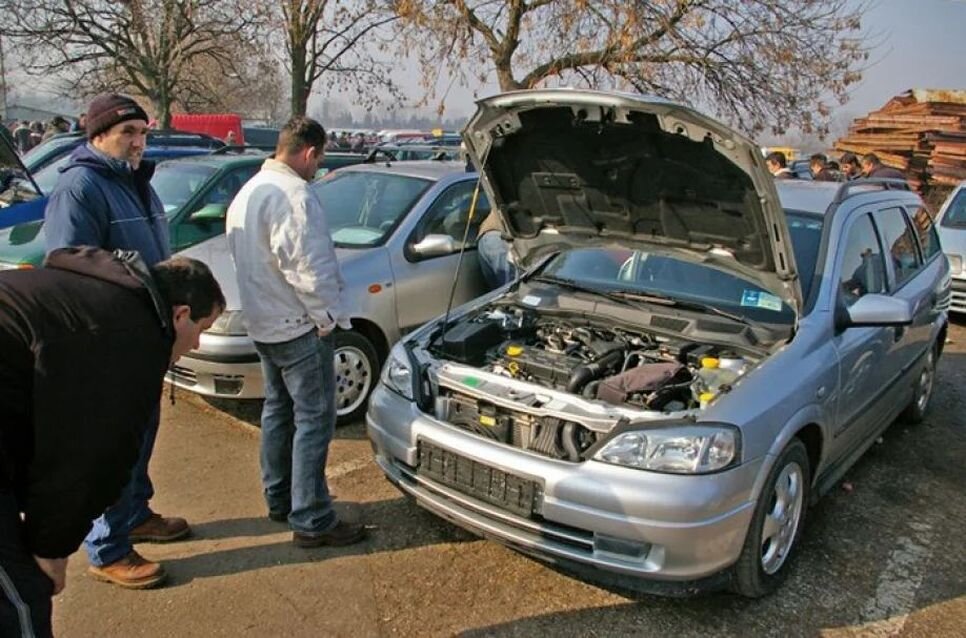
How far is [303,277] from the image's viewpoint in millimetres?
3074

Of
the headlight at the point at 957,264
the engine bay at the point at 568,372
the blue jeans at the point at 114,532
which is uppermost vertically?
the engine bay at the point at 568,372

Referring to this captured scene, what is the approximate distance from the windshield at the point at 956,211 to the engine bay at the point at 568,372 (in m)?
7.75

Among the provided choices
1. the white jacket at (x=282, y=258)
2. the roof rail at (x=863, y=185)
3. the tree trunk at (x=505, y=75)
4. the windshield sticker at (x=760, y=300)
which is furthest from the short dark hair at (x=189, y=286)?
the tree trunk at (x=505, y=75)

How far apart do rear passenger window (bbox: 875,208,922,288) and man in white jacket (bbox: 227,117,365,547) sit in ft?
10.6

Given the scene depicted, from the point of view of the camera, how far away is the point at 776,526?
311 cm

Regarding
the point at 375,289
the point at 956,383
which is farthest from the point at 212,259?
the point at 956,383

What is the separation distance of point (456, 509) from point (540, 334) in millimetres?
1152

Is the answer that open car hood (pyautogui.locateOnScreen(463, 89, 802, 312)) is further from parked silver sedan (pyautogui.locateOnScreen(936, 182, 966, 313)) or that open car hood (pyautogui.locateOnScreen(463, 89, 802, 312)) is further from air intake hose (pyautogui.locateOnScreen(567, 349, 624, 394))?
parked silver sedan (pyautogui.locateOnScreen(936, 182, 966, 313))

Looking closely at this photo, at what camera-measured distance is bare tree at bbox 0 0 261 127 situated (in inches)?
712

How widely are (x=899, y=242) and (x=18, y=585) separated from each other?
4.82 metres

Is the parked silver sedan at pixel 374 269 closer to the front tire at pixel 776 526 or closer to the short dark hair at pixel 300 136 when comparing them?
the short dark hair at pixel 300 136

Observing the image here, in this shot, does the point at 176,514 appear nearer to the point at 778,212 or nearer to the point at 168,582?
the point at 168,582

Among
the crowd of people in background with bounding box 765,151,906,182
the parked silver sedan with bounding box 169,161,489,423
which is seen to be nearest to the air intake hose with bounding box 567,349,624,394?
the parked silver sedan with bounding box 169,161,489,423

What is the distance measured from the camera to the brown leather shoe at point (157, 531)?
3.40 m
